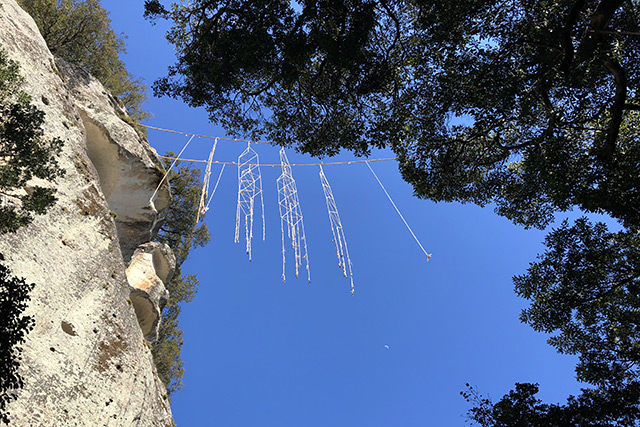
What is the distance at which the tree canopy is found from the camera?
269 inches

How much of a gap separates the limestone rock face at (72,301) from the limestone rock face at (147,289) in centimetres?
534

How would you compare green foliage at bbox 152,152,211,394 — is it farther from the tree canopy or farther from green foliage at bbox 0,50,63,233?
green foliage at bbox 0,50,63,233

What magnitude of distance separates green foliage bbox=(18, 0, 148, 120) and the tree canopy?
7860 millimetres

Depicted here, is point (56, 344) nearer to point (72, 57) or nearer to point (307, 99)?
point (307, 99)

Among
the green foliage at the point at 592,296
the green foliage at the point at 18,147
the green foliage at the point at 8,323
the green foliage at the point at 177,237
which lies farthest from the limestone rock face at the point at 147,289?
the green foliage at the point at 592,296

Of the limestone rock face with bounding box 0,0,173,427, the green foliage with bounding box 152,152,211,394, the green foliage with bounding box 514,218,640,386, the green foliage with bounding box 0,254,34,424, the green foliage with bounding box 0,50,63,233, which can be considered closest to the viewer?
the green foliage with bounding box 0,254,34,424

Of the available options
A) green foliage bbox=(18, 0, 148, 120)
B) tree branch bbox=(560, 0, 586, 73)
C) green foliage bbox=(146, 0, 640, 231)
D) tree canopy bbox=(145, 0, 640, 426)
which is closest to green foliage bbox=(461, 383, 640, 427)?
tree canopy bbox=(145, 0, 640, 426)

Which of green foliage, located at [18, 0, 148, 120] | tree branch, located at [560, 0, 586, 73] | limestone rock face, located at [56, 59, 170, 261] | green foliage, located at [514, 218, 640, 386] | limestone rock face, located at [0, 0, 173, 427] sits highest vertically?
green foliage, located at [18, 0, 148, 120]

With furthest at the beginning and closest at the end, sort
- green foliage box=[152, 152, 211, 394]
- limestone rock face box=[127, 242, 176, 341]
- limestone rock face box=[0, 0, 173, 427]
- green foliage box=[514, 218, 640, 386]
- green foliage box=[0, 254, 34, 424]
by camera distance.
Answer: green foliage box=[152, 152, 211, 394] < limestone rock face box=[127, 242, 176, 341] < green foliage box=[514, 218, 640, 386] < limestone rock face box=[0, 0, 173, 427] < green foliage box=[0, 254, 34, 424]

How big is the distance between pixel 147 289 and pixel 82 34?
→ 975 centimetres

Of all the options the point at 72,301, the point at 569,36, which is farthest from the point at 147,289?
the point at 569,36

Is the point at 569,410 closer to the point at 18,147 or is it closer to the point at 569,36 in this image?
the point at 569,36

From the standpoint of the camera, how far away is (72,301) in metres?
6.52

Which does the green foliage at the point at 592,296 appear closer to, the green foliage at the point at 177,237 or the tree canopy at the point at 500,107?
the tree canopy at the point at 500,107
